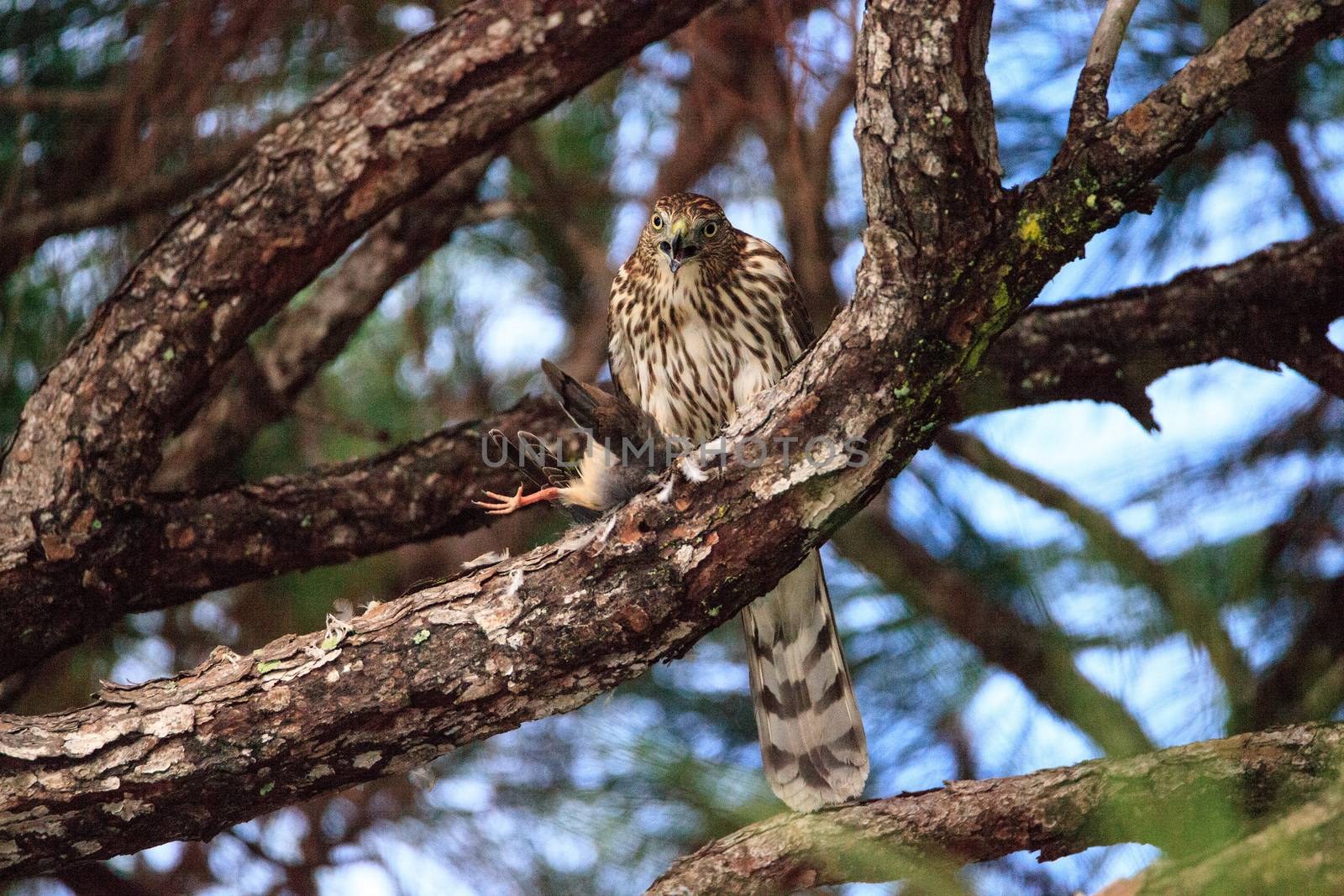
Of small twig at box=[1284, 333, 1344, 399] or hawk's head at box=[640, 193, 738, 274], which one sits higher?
hawk's head at box=[640, 193, 738, 274]

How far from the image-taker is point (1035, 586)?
2104 millimetres

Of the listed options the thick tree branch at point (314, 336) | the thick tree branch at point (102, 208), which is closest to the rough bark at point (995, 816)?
the thick tree branch at point (314, 336)

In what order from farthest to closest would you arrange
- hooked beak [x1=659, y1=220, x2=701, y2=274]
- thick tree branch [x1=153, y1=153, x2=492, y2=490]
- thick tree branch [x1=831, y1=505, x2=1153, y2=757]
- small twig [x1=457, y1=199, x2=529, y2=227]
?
small twig [x1=457, y1=199, x2=529, y2=227] < thick tree branch [x1=153, y1=153, x2=492, y2=490] < hooked beak [x1=659, y1=220, x2=701, y2=274] < thick tree branch [x1=831, y1=505, x2=1153, y2=757]

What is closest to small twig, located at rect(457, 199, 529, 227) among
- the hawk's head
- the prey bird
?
the hawk's head

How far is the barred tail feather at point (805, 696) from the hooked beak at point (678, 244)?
930mm

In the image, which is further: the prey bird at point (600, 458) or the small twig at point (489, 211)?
the small twig at point (489, 211)

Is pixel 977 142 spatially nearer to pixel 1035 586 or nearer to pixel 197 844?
pixel 1035 586

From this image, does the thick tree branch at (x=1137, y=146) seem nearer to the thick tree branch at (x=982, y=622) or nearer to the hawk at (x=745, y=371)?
the thick tree branch at (x=982, y=622)

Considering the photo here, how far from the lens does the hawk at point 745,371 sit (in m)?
3.42

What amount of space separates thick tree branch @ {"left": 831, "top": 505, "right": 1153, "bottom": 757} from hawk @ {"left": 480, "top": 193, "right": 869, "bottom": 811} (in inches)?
8.4

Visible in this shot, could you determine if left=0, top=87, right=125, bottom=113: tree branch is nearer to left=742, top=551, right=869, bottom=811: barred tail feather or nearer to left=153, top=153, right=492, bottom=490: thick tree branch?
left=153, top=153, right=492, bottom=490: thick tree branch

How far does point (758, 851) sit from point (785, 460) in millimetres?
811

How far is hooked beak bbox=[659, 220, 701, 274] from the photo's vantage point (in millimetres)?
3719

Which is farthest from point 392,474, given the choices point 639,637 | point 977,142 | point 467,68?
point 977,142
